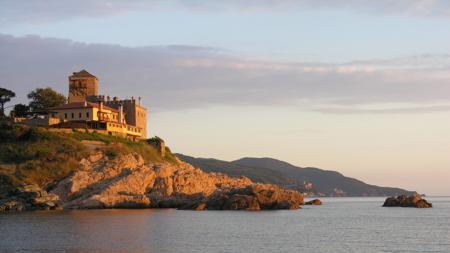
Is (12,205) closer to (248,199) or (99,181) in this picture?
(99,181)

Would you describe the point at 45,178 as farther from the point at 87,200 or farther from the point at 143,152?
the point at 143,152

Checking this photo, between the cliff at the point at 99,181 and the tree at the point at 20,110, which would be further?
the tree at the point at 20,110

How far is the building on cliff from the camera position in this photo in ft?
389

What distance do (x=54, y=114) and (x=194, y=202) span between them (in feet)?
109

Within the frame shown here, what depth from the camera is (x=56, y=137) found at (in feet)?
363

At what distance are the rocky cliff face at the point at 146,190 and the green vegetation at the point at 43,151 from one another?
2.19m

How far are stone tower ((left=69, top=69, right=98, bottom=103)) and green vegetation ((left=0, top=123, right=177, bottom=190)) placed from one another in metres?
19.7

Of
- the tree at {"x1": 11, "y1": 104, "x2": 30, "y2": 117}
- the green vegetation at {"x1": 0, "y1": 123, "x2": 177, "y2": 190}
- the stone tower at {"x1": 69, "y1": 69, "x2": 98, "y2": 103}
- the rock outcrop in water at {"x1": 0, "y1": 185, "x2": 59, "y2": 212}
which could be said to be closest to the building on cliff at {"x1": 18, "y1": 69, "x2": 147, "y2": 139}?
the stone tower at {"x1": 69, "y1": 69, "x2": 98, "y2": 103}

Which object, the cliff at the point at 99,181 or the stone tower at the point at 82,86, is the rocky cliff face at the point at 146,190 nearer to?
the cliff at the point at 99,181

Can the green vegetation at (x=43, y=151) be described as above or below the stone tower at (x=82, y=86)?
below

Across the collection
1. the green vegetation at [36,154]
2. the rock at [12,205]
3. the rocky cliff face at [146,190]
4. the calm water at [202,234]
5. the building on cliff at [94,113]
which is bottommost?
the calm water at [202,234]

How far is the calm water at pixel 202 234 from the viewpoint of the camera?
56.0 m

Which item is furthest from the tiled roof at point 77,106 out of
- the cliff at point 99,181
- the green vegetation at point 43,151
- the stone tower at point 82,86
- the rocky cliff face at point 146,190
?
the rocky cliff face at point 146,190

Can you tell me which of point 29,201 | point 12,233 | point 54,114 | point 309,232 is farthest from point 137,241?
point 54,114
